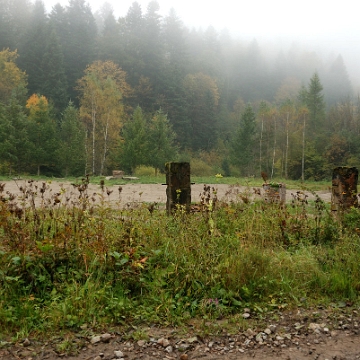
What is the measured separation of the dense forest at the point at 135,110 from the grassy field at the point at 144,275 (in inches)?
911

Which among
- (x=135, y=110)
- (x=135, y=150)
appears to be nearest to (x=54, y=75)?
(x=135, y=110)

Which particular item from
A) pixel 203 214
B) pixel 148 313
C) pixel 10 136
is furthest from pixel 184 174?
pixel 10 136

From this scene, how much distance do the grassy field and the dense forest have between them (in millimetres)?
23150

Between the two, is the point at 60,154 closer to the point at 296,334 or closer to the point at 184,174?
the point at 184,174

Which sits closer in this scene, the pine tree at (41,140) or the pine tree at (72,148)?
the pine tree at (41,140)

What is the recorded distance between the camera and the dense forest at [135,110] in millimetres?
29422

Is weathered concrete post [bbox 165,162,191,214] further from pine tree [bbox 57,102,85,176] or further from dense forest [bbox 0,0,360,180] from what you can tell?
pine tree [bbox 57,102,85,176]

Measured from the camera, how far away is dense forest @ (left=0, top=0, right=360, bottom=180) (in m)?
29.4

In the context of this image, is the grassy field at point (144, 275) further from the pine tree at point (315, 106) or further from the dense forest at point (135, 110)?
the pine tree at point (315, 106)

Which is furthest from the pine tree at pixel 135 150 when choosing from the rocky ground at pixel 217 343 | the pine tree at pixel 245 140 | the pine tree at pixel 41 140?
the rocky ground at pixel 217 343

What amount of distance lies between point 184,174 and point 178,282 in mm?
2756

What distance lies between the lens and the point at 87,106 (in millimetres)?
37781

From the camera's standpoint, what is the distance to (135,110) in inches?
1331

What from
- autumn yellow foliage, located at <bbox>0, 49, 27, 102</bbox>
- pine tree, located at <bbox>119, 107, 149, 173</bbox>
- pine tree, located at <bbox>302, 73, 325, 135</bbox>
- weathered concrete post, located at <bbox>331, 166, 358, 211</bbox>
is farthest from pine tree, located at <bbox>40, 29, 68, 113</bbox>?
weathered concrete post, located at <bbox>331, 166, 358, 211</bbox>
